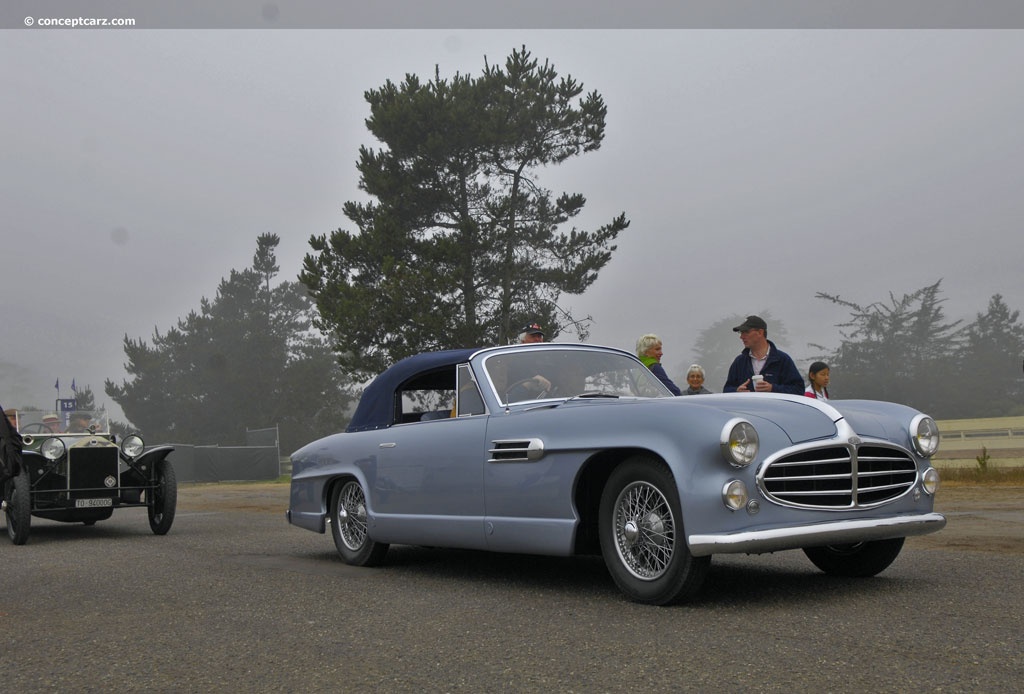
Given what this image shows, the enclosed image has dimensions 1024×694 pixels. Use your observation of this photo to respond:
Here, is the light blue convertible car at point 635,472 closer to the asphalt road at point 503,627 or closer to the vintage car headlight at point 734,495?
the vintage car headlight at point 734,495

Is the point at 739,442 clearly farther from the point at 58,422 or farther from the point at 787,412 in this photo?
the point at 58,422

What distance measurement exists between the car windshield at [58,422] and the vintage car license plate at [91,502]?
98cm

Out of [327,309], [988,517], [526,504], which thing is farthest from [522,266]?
[526,504]

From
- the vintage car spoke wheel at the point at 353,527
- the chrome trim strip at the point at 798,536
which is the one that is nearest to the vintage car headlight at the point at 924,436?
the chrome trim strip at the point at 798,536

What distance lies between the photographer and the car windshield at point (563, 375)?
6.93 metres

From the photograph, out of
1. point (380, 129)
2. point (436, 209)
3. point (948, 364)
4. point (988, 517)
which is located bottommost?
point (988, 517)

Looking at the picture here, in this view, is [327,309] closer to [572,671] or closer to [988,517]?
[988,517]

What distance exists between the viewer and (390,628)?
5062mm

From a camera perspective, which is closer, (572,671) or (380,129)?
(572,671)

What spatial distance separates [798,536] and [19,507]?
8384mm

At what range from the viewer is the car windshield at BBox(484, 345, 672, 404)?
273 inches

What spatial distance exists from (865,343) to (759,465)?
58.3 metres

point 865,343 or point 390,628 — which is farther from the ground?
point 865,343

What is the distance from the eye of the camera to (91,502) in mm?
11594
